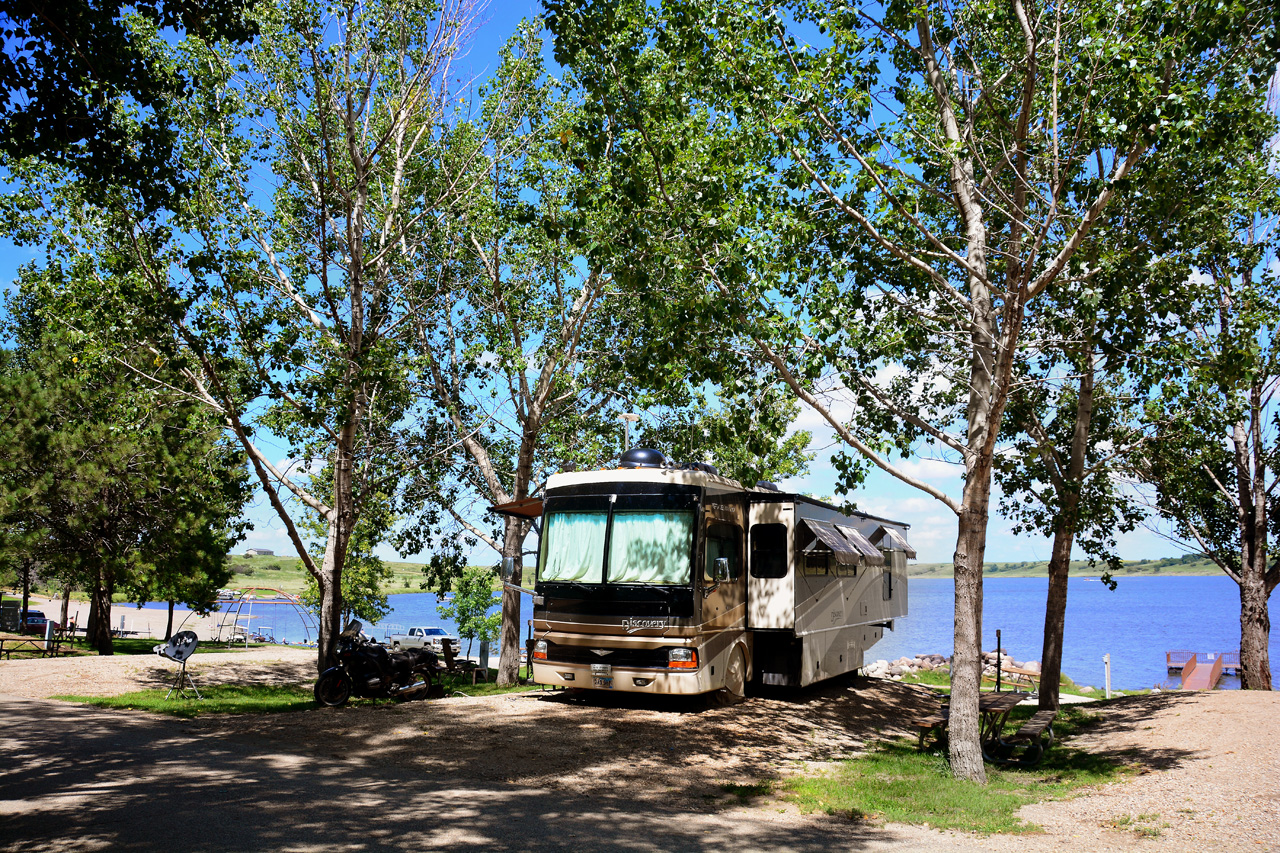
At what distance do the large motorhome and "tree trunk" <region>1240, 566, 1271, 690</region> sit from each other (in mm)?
9519

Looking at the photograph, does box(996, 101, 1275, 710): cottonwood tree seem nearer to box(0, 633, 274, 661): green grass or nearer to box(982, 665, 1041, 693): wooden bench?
box(982, 665, 1041, 693): wooden bench

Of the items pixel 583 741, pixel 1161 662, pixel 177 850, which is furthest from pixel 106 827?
pixel 1161 662

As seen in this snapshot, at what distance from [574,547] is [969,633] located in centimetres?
554

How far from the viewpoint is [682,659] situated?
1168cm

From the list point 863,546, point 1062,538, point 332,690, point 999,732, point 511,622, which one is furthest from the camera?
point 511,622

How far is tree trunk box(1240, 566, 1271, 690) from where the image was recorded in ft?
57.3

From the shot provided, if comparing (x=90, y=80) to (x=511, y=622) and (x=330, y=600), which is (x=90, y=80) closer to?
(x=330, y=600)

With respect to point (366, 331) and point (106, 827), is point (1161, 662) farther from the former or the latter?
point (106, 827)

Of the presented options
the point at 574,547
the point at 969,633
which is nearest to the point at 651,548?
the point at 574,547

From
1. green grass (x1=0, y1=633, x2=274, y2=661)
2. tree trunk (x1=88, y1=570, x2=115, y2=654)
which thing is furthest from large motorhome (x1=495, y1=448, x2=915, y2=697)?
tree trunk (x1=88, y1=570, x2=115, y2=654)

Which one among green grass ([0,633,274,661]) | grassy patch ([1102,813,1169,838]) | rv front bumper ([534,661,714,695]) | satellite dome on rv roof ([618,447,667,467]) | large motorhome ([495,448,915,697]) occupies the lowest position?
green grass ([0,633,274,661])

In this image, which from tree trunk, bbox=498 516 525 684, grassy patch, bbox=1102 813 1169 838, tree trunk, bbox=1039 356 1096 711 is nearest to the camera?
grassy patch, bbox=1102 813 1169 838

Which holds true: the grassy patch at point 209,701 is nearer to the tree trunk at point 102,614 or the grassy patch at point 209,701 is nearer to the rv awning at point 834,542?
the rv awning at point 834,542

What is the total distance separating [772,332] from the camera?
10.0m
